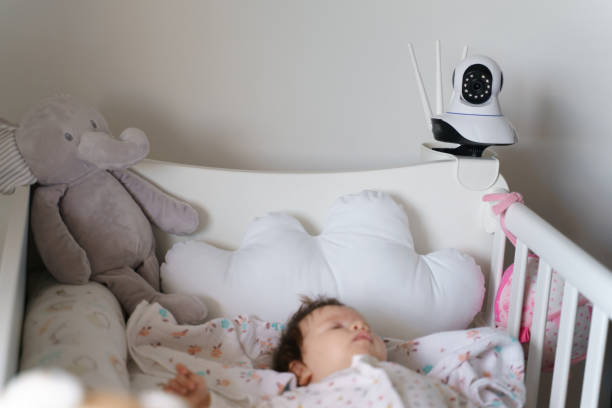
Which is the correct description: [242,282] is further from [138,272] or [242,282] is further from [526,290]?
[526,290]

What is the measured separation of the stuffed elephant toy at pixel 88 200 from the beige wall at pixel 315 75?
26cm

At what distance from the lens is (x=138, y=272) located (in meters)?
1.21

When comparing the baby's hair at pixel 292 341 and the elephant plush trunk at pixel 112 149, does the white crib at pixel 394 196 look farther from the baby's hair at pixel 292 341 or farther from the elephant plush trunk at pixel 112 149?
the baby's hair at pixel 292 341

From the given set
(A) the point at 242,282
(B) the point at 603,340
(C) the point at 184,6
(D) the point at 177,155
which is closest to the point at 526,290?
(B) the point at 603,340

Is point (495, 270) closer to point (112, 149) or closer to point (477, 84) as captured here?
point (477, 84)

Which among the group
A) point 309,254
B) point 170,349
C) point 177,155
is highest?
point 177,155

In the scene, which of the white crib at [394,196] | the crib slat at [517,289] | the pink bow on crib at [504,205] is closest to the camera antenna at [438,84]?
the white crib at [394,196]

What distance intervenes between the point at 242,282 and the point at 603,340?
618 millimetres

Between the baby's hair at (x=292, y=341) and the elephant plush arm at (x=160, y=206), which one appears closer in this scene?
the baby's hair at (x=292, y=341)

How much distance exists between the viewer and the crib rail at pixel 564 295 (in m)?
0.88

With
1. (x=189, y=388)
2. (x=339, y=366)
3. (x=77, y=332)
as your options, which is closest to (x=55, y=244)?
(x=77, y=332)

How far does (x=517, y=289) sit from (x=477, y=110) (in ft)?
1.12

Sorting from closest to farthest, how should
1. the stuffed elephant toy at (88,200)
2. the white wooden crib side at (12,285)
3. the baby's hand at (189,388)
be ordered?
the white wooden crib side at (12,285)
the baby's hand at (189,388)
the stuffed elephant toy at (88,200)

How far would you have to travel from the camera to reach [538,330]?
1082mm
